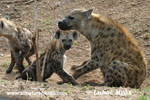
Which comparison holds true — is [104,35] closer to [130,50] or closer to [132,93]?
[130,50]

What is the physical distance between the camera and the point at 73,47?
8172 millimetres

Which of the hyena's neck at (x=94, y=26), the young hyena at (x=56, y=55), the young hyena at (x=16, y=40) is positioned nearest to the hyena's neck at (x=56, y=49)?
the young hyena at (x=56, y=55)

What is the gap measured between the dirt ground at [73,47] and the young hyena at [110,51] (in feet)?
1.21

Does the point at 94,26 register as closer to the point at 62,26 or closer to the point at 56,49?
the point at 62,26

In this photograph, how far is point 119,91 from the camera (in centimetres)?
404

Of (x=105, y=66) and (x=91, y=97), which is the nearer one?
(x=91, y=97)

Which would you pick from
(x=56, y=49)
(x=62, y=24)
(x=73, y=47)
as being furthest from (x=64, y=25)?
(x=73, y=47)

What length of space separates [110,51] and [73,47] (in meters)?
2.83

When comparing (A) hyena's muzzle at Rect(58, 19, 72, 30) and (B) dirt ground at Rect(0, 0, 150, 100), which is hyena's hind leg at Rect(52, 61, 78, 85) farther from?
(A) hyena's muzzle at Rect(58, 19, 72, 30)

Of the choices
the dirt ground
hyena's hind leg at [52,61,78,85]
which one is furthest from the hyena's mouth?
the dirt ground

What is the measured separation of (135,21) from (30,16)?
3518 mm

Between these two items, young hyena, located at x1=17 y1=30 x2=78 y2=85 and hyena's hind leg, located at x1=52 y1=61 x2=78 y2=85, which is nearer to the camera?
hyena's hind leg, located at x1=52 y1=61 x2=78 y2=85

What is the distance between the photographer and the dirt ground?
12.5 ft

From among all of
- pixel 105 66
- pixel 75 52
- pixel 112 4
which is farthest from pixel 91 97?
pixel 112 4
